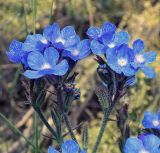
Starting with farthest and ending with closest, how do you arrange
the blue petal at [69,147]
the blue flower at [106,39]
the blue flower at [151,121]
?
1. the blue flower at [151,121]
2. the blue flower at [106,39]
3. the blue petal at [69,147]

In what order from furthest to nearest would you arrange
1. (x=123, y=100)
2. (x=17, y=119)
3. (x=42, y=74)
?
(x=17, y=119) → (x=123, y=100) → (x=42, y=74)

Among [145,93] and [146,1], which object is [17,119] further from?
[146,1]

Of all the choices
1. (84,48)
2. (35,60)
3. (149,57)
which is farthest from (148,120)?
(35,60)

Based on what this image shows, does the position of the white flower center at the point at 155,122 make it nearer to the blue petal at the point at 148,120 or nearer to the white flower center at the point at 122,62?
the blue petal at the point at 148,120

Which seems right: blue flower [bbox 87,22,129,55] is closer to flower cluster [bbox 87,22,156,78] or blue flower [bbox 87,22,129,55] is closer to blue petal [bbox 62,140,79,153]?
flower cluster [bbox 87,22,156,78]

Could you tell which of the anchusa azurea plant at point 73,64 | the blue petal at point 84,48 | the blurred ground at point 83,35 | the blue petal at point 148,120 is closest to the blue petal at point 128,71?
the anchusa azurea plant at point 73,64

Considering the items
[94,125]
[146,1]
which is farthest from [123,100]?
[146,1]
